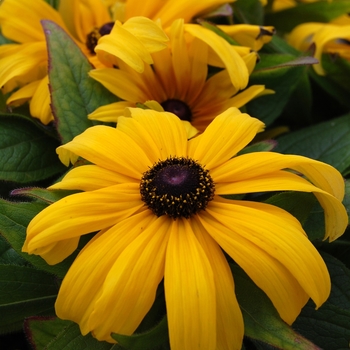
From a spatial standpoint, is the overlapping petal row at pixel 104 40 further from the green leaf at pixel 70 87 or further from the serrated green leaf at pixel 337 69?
the serrated green leaf at pixel 337 69

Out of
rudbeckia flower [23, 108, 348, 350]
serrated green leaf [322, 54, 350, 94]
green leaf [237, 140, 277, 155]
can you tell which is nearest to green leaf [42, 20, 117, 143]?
rudbeckia flower [23, 108, 348, 350]

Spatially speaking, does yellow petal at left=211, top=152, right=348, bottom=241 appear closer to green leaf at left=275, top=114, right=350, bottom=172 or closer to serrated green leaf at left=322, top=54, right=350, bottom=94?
green leaf at left=275, top=114, right=350, bottom=172

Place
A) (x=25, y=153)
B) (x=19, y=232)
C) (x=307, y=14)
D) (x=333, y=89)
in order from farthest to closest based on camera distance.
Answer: (x=307, y=14) < (x=333, y=89) < (x=25, y=153) < (x=19, y=232)

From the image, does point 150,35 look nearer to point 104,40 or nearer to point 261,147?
point 104,40

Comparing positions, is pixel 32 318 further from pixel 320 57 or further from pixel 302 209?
pixel 320 57

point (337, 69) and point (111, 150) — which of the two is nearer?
point (111, 150)

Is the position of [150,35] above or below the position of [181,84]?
above

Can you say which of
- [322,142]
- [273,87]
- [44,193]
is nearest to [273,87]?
[273,87]

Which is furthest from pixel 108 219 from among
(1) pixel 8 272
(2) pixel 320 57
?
(2) pixel 320 57
